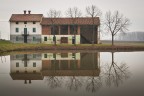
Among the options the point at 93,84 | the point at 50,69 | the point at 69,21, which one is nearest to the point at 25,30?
the point at 69,21

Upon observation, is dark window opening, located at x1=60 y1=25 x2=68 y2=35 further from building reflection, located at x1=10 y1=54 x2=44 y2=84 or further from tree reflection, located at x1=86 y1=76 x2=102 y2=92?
tree reflection, located at x1=86 y1=76 x2=102 y2=92

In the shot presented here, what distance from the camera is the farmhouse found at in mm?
73188

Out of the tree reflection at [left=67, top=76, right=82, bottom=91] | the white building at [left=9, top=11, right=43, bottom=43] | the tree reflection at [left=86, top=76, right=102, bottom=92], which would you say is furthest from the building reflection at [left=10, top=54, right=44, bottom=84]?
the white building at [left=9, top=11, right=43, bottom=43]

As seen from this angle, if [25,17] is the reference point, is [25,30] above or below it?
below

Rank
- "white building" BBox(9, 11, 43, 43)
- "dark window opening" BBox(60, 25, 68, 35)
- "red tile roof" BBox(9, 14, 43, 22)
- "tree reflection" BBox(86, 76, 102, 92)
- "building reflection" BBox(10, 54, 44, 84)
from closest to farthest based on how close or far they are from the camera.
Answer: "tree reflection" BBox(86, 76, 102, 92)
"building reflection" BBox(10, 54, 44, 84)
"dark window opening" BBox(60, 25, 68, 35)
"white building" BBox(9, 11, 43, 43)
"red tile roof" BBox(9, 14, 43, 22)

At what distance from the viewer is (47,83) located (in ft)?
52.6

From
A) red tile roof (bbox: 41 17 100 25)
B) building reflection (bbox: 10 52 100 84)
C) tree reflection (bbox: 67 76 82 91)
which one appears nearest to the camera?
tree reflection (bbox: 67 76 82 91)

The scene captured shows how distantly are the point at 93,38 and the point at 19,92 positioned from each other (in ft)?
197

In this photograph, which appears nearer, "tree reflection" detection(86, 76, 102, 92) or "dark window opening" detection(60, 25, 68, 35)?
"tree reflection" detection(86, 76, 102, 92)

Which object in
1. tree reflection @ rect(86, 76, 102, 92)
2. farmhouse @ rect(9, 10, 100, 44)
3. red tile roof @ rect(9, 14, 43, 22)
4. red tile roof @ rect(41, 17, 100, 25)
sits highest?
red tile roof @ rect(9, 14, 43, 22)

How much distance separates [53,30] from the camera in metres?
73.2

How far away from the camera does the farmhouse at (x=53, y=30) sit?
7319 cm

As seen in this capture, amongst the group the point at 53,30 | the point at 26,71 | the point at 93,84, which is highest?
the point at 53,30

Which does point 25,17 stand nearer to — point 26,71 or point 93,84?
point 26,71
